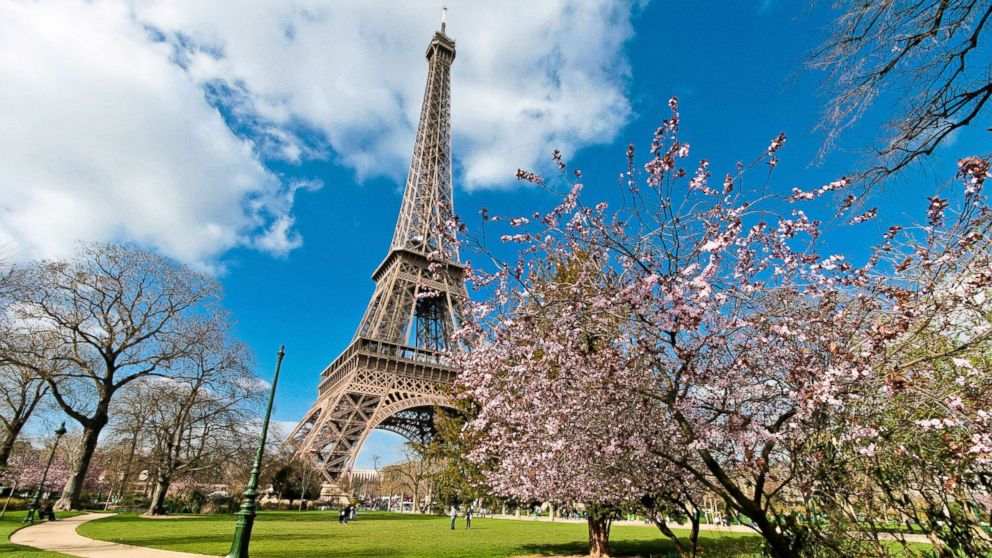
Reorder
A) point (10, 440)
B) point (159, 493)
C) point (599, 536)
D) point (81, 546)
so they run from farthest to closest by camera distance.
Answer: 1. point (159, 493)
2. point (10, 440)
3. point (599, 536)
4. point (81, 546)

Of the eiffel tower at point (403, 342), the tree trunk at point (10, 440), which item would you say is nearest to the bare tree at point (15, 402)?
the tree trunk at point (10, 440)

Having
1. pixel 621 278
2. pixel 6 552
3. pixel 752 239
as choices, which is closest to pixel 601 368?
pixel 621 278

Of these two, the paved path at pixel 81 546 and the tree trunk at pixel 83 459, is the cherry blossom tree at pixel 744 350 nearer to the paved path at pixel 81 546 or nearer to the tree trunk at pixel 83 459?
the paved path at pixel 81 546

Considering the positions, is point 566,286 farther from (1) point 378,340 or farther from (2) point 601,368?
(1) point 378,340

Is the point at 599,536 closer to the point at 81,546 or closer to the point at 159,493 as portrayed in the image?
the point at 81,546

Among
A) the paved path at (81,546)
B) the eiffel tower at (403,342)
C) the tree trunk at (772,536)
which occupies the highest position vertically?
the eiffel tower at (403,342)

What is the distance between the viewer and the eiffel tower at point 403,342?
36000 mm

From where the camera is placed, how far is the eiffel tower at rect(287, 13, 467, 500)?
36.0m

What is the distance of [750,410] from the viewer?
6680 millimetres

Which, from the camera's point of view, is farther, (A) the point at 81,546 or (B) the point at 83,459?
(B) the point at 83,459

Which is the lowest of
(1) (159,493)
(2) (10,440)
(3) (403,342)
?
(1) (159,493)

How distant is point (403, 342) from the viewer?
43344mm

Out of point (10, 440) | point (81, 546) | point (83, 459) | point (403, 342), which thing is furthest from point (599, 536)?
point (403, 342)

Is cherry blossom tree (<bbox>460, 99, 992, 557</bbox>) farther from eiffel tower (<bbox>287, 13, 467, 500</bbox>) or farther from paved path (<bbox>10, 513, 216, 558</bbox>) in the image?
eiffel tower (<bbox>287, 13, 467, 500</bbox>)
